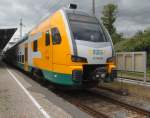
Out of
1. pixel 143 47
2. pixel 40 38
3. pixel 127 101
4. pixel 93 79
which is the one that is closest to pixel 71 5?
pixel 40 38

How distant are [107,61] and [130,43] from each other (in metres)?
19.8

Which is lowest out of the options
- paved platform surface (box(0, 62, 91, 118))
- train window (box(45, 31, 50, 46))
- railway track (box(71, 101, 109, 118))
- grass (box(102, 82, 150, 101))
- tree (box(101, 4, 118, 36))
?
railway track (box(71, 101, 109, 118))

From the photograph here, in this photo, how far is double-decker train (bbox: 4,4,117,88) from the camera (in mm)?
9750

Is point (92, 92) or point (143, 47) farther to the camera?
point (143, 47)

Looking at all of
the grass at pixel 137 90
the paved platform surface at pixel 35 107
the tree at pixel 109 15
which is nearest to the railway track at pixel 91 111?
the paved platform surface at pixel 35 107

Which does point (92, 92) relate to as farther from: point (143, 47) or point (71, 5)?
point (143, 47)

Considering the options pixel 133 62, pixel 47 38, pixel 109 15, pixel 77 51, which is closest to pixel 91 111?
pixel 77 51

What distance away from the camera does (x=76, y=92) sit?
12219 millimetres

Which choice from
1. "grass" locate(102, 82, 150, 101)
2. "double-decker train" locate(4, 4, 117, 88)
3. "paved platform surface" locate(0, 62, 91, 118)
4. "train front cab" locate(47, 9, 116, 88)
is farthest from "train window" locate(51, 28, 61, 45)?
"grass" locate(102, 82, 150, 101)

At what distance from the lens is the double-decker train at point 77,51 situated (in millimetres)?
9750

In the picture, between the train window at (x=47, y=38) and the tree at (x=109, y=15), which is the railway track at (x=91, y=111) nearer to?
the train window at (x=47, y=38)

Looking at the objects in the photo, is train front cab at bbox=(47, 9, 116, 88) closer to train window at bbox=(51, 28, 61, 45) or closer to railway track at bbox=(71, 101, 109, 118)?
train window at bbox=(51, 28, 61, 45)

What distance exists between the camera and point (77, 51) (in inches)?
384

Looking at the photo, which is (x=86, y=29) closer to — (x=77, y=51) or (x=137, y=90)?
(x=77, y=51)
